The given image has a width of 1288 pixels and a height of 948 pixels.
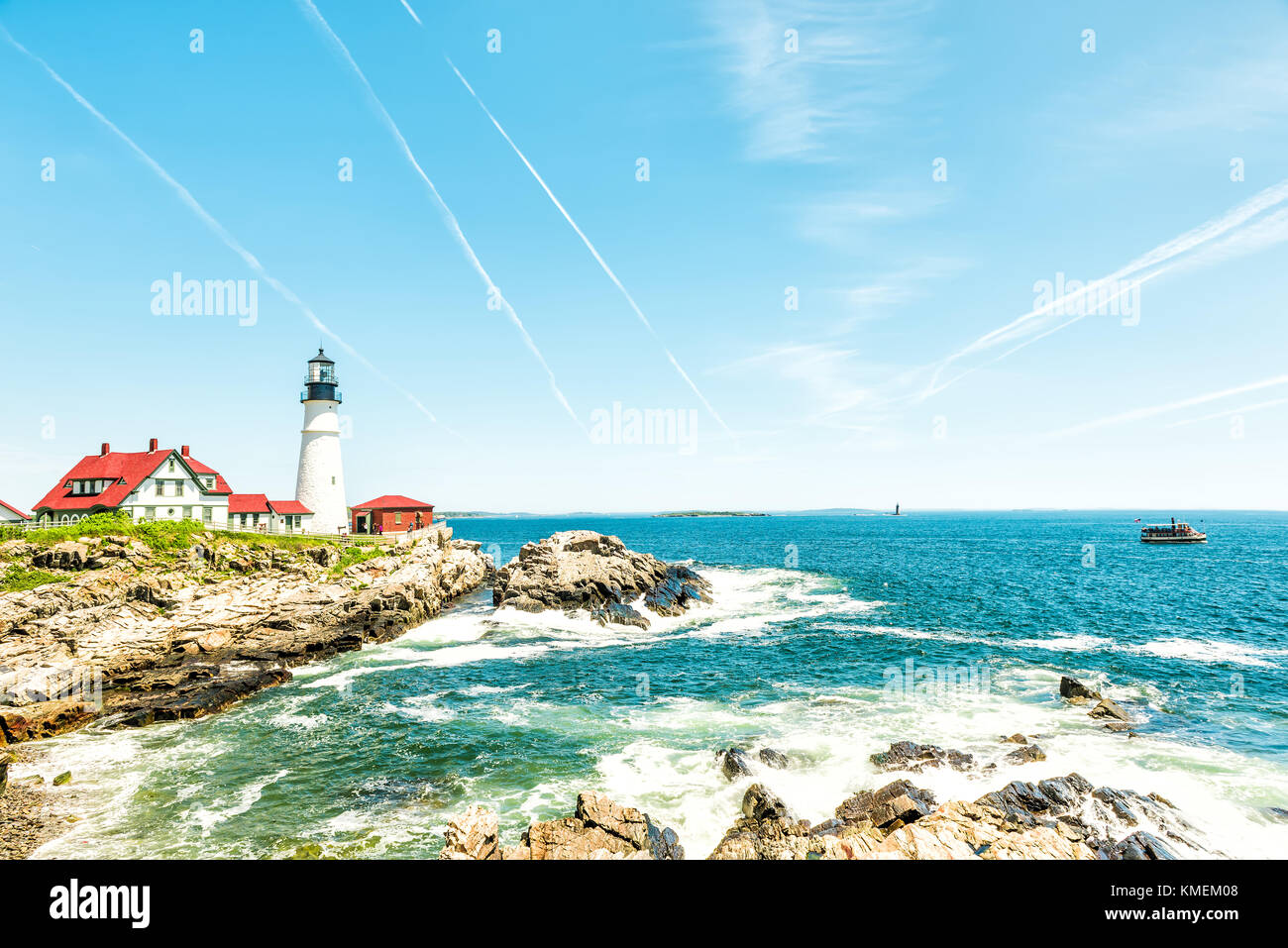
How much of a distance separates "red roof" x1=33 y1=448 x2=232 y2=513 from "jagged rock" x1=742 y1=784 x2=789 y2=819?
50.6 meters

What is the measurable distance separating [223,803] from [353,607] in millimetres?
23405

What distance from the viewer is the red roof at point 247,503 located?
52.4 m

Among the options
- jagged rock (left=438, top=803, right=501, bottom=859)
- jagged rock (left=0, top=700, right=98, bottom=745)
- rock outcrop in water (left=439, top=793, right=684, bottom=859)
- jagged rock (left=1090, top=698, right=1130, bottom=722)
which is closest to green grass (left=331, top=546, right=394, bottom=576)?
jagged rock (left=0, top=700, right=98, bottom=745)

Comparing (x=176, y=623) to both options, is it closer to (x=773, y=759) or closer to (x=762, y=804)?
(x=773, y=759)

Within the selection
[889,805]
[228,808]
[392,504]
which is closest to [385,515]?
[392,504]

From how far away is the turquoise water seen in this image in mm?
15836

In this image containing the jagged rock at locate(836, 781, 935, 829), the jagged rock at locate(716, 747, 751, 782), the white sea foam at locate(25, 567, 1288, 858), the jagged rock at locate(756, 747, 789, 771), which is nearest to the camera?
the jagged rock at locate(836, 781, 935, 829)

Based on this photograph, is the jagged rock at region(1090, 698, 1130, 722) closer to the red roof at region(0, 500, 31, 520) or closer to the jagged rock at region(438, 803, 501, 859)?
the jagged rock at region(438, 803, 501, 859)

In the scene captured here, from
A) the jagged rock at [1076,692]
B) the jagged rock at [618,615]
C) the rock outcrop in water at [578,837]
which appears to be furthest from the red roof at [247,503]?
the jagged rock at [1076,692]

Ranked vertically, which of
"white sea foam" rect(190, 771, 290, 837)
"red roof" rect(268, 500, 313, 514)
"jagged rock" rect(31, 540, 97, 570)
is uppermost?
"red roof" rect(268, 500, 313, 514)

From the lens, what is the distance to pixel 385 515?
66.4 metres

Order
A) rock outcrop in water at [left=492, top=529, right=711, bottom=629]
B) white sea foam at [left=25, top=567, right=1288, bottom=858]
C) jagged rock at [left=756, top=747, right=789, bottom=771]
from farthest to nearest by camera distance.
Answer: rock outcrop in water at [left=492, top=529, right=711, bottom=629] → jagged rock at [left=756, top=747, right=789, bottom=771] → white sea foam at [left=25, top=567, right=1288, bottom=858]

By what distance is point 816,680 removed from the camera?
1109 inches
